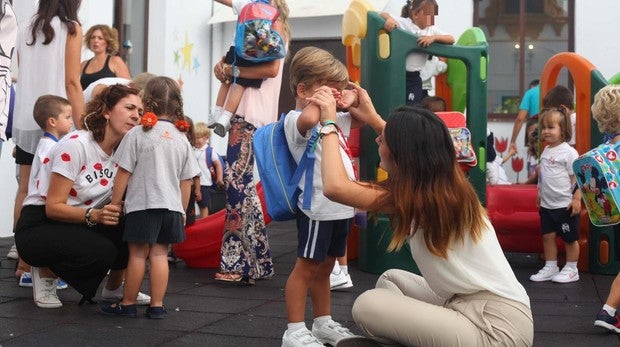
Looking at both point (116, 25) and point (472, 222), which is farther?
point (116, 25)

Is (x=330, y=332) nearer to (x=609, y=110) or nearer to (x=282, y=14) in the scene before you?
(x=609, y=110)

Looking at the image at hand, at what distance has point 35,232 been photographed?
522cm

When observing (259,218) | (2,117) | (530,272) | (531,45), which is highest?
(531,45)

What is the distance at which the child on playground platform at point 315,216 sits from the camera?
4.21 m

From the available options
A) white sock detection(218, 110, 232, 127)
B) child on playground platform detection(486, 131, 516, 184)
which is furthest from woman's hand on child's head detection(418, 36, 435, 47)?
child on playground platform detection(486, 131, 516, 184)

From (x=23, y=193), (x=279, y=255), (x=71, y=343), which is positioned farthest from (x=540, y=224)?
(x=71, y=343)

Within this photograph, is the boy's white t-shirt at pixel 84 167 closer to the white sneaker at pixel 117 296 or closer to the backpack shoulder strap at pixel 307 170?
the white sneaker at pixel 117 296

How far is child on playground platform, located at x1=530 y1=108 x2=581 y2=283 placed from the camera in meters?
7.15

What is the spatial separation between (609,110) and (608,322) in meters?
1.22

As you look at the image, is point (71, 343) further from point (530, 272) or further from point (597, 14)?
point (597, 14)

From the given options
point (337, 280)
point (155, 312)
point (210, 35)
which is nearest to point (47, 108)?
point (155, 312)

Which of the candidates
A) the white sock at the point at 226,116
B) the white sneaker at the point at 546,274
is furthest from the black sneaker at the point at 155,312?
the white sneaker at the point at 546,274

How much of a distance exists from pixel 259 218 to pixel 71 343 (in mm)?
2270

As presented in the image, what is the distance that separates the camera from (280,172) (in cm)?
439
